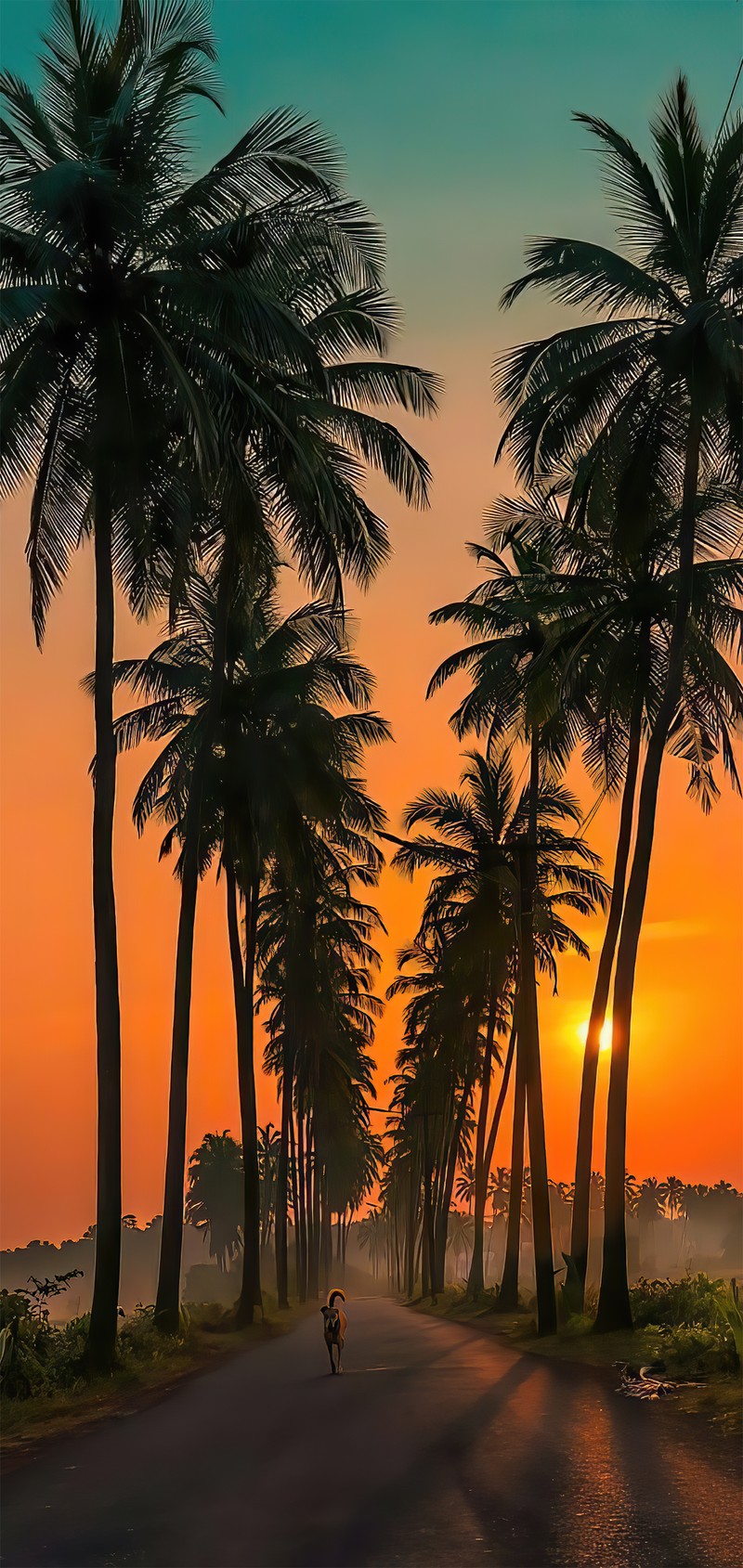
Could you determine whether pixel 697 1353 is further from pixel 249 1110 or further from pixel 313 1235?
pixel 313 1235

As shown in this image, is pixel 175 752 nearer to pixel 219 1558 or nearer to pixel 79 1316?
pixel 79 1316

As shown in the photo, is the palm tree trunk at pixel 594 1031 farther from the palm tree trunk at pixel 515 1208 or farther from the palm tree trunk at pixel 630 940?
the palm tree trunk at pixel 515 1208

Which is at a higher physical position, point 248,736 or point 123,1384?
point 248,736

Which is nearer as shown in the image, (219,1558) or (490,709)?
(219,1558)

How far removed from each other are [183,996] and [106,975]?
6.84 metres

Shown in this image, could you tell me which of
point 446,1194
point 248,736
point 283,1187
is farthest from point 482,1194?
point 248,736

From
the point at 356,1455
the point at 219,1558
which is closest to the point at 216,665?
the point at 356,1455

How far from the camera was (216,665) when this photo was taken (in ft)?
79.2

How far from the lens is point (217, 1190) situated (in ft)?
417

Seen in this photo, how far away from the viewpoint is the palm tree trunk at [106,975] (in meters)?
17.6

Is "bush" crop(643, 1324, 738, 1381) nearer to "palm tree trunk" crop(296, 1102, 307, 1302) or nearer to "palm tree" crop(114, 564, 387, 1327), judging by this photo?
"palm tree" crop(114, 564, 387, 1327)

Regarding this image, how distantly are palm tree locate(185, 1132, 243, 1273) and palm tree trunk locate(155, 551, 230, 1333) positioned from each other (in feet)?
337

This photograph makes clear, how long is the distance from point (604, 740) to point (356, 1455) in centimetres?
1696

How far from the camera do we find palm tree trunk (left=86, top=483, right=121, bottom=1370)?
17641 millimetres
